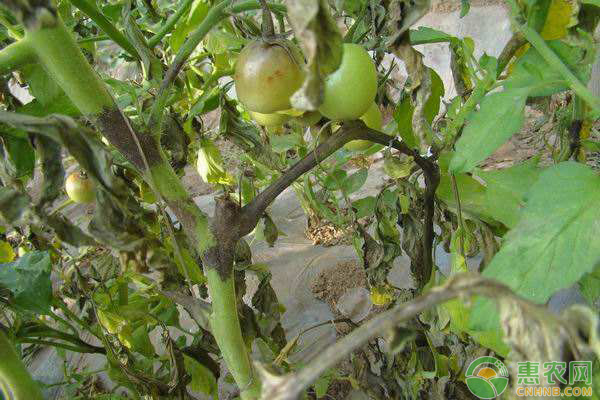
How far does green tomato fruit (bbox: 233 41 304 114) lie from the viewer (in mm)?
511

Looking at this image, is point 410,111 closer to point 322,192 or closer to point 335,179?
point 335,179

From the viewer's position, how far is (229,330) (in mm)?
538

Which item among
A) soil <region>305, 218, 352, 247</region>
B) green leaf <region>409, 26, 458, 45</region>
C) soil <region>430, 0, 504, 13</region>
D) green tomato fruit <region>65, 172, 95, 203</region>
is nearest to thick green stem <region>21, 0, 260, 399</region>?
green leaf <region>409, 26, 458, 45</region>

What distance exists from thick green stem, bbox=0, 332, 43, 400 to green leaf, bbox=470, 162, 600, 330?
1.57 feet

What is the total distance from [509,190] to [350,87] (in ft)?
0.83

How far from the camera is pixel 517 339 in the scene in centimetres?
26

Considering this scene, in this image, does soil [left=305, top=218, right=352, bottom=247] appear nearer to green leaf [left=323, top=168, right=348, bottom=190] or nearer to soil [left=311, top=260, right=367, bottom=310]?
soil [left=311, top=260, right=367, bottom=310]

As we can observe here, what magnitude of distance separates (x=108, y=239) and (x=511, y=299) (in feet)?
1.02

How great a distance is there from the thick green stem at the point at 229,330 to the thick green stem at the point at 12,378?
8.5 inches

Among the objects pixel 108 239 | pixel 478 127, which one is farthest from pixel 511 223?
pixel 108 239

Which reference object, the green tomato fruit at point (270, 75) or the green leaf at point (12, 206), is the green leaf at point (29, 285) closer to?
the green leaf at point (12, 206)

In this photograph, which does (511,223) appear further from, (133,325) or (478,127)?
(133,325)

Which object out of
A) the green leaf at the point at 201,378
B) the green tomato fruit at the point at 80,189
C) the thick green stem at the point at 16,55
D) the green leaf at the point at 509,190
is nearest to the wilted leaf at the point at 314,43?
the thick green stem at the point at 16,55

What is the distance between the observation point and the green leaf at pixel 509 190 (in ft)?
1.99
